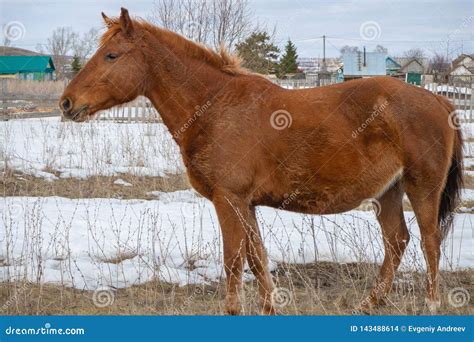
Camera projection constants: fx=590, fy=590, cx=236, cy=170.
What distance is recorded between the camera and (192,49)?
18.3 ft

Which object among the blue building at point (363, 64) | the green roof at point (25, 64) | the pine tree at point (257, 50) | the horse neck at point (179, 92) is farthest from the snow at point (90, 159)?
the green roof at point (25, 64)

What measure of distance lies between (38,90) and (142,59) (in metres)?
22.9

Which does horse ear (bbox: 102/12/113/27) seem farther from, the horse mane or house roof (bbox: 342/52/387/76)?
house roof (bbox: 342/52/387/76)

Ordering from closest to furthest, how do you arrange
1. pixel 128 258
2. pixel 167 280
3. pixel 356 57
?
1. pixel 167 280
2. pixel 128 258
3. pixel 356 57

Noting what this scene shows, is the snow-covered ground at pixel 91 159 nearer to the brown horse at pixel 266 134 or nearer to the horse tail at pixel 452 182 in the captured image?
the brown horse at pixel 266 134

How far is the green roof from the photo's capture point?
39269 mm

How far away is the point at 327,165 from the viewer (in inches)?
206

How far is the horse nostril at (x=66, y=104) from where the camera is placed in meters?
5.18

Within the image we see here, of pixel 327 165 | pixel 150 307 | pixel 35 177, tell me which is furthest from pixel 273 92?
pixel 35 177

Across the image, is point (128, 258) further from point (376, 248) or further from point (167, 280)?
point (376, 248)

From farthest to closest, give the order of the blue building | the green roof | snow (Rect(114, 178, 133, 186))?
the green roof
the blue building
snow (Rect(114, 178, 133, 186))

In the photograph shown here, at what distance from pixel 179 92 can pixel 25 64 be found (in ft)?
139

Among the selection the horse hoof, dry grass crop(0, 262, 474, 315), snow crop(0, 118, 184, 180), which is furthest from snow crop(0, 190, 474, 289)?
snow crop(0, 118, 184, 180)

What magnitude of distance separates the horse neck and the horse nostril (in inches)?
28.2
